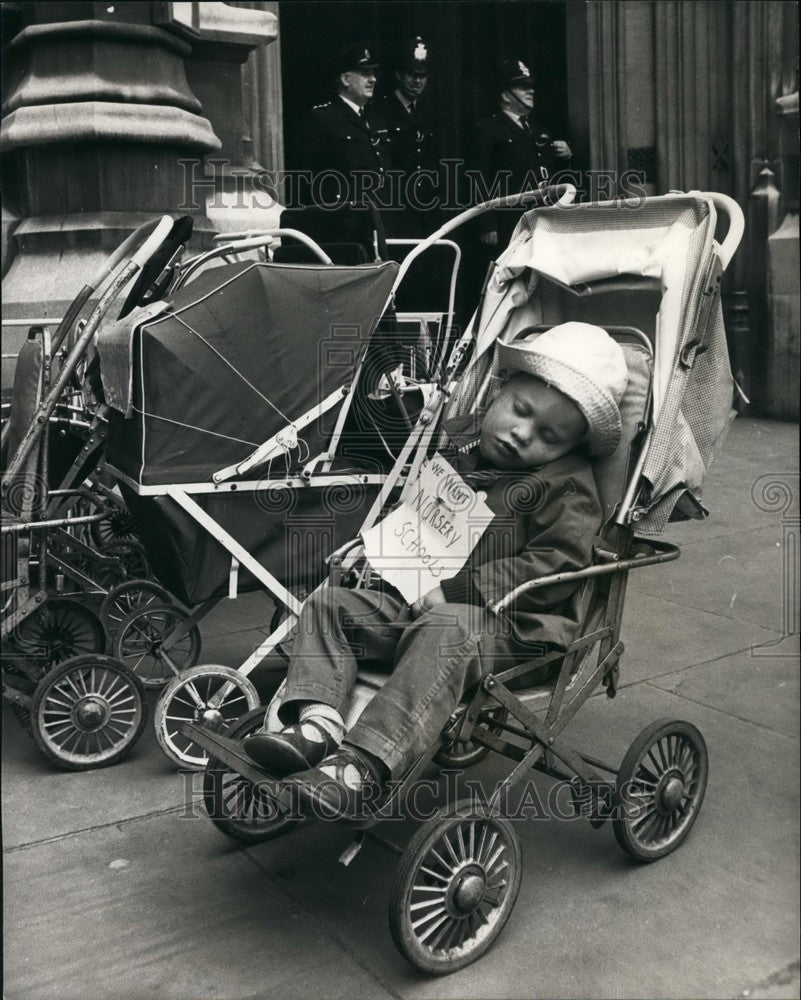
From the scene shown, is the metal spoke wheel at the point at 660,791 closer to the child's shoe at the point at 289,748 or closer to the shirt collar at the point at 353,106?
the child's shoe at the point at 289,748

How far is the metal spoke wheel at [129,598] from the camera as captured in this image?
4.59m

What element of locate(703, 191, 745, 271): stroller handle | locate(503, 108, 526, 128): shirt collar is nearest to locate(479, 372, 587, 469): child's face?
locate(703, 191, 745, 271): stroller handle

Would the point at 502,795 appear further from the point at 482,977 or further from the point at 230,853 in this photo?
the point at 230,853

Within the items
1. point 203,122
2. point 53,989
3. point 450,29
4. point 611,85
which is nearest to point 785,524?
point 611,85

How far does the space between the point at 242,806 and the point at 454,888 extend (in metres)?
0.84

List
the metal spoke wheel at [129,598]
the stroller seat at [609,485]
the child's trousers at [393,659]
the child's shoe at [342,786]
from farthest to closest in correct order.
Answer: the metal spoke wheel at [129,598]
the stroller seat at [609,485]
the child's trousers at [393,659]
the child's shoe at [342,786]

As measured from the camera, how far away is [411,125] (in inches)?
235

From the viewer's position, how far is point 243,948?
286cm

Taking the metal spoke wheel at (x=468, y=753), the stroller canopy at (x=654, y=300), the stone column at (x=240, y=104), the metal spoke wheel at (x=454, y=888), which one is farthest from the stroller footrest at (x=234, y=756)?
the stone column at (x=240, y=104)

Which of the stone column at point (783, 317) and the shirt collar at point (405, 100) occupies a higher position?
the shirt collar at point (405, 100)

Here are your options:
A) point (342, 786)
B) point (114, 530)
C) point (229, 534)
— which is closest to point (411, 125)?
point (114, 530)

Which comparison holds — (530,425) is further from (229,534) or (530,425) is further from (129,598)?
(129,598)

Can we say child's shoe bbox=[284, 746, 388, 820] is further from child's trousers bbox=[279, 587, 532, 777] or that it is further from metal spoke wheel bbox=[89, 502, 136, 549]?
metal spoke wheel bbox=[89, 502, 136, 549]

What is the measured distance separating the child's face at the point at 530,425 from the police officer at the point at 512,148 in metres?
2.51
